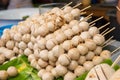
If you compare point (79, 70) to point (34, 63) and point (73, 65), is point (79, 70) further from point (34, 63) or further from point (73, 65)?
point (34, 63)

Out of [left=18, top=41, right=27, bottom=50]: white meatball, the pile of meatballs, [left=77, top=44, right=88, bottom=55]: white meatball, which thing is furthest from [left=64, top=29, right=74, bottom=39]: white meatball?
[left=18, top=41, right=27, bottom=50]: white meatball

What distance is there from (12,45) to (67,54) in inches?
20.6

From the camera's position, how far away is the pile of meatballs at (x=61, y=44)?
54.9 inches

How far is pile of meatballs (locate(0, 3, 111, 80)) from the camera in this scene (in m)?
1.39

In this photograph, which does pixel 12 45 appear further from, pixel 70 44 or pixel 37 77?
pixel 70 44

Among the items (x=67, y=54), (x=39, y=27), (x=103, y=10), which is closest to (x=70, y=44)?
(x=67, y=54)

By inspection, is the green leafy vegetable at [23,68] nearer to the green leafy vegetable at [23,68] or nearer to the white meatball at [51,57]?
the green leafy vegetable at [23,68]

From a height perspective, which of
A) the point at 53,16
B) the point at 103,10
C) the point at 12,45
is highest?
the point at 53,16

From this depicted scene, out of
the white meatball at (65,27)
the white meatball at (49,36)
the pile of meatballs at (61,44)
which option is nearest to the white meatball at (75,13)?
the pile of meatballs at (61,44)

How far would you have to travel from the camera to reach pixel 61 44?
4.79 ft

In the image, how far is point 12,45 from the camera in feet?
5.85

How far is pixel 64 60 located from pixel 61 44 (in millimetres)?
131

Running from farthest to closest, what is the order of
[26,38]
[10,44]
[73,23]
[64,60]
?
[10,44]
[26,38]
[73,23]
[64,60]

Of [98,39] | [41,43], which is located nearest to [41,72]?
[41,43]
